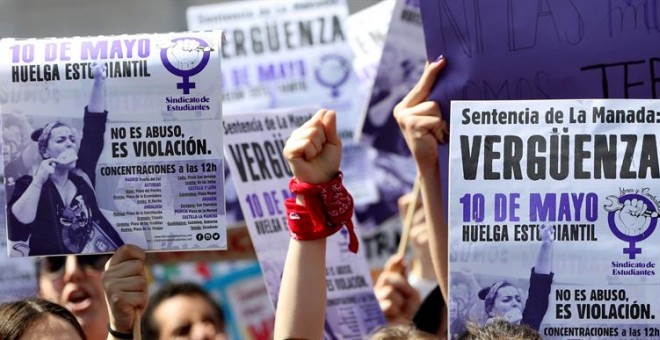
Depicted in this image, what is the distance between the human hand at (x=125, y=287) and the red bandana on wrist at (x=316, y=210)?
39 centimetres

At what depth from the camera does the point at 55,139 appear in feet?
13.0

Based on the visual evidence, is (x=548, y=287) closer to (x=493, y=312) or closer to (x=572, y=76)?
(x=493, y=312)

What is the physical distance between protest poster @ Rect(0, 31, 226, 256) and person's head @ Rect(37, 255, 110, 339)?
116 centimetres

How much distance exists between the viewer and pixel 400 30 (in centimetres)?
614

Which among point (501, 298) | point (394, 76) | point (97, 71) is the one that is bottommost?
point (501, 298)

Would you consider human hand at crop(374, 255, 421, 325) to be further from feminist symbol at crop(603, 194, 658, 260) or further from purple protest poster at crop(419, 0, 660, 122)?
feminist symbol at crop(603, 194, 658, 260)

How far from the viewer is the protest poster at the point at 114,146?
395 centimetres

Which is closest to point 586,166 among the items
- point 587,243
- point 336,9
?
point 587,243

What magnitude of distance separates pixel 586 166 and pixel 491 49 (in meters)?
0.57

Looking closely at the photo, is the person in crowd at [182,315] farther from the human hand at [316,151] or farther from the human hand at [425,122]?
the human hand at [425,122]

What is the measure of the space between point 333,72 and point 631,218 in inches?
124

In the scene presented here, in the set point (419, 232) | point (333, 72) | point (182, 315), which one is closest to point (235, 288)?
point (333, 72)

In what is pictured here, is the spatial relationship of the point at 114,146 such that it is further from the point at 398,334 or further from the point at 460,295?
the point at 398,334

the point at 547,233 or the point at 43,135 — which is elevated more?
the point at 43,135
